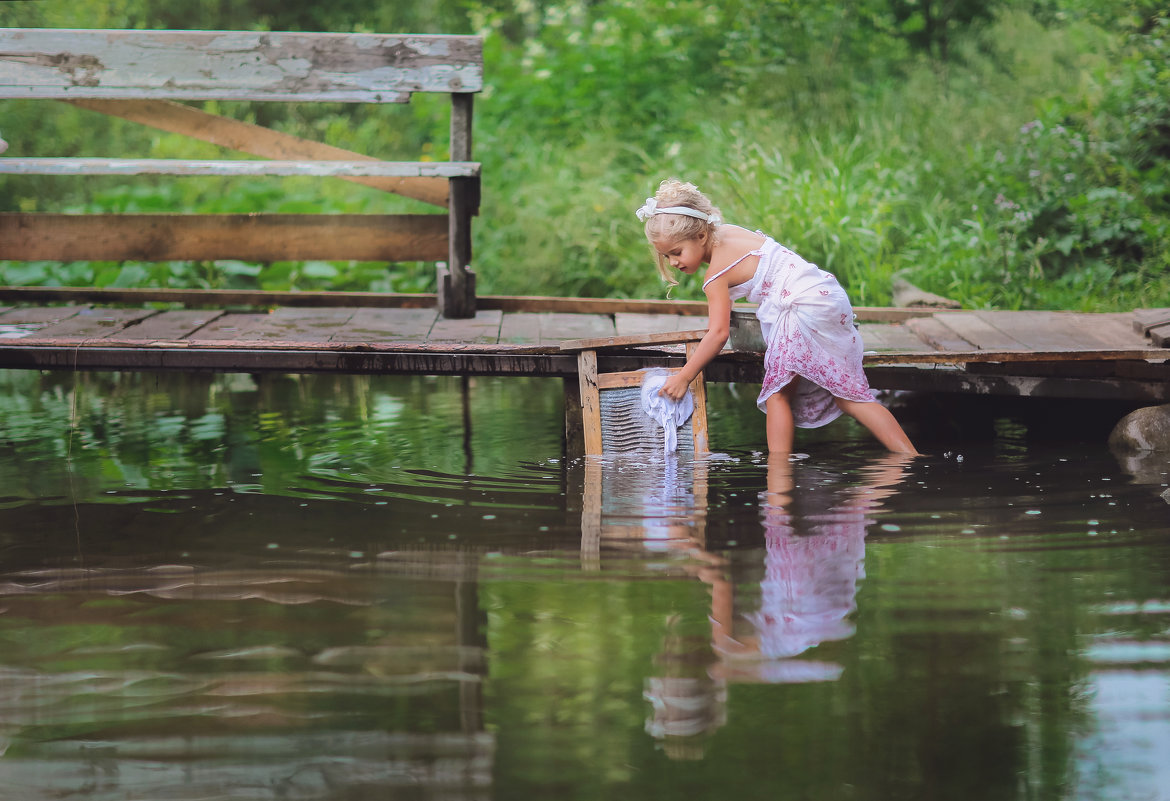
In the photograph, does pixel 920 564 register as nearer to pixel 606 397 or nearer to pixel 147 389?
pixel 606 397

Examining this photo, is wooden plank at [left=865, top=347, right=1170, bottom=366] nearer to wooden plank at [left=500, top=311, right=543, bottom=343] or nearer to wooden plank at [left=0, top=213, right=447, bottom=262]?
wooden plank at [left=500, top=311, right=543, bottom=343]

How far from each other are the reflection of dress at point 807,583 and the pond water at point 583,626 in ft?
0.05

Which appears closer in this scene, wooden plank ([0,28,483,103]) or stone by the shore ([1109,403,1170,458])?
stone by the shore ([1109,403,1170,458])

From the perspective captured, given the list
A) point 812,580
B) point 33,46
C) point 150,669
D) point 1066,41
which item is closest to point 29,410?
point 33,46

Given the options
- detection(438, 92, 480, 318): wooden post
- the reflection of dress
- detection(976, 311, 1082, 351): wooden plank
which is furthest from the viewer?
detection(438, 92, 480, 318): wooden post

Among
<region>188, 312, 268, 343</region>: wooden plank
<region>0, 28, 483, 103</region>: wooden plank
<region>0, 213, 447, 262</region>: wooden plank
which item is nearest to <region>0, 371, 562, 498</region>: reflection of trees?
<region>188, 312, 268, 343</region>: wooden plank

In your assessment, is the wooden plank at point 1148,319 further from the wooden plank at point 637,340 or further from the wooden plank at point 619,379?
the wooden plank at point 619,379

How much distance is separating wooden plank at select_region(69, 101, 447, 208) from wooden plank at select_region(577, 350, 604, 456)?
6.70 ft

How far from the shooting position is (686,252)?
518 centimetres

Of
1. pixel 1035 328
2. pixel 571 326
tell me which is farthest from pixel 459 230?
pixel 1035 328

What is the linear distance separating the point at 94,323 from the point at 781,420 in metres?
3.45

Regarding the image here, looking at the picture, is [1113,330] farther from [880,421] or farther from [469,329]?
[469,329]

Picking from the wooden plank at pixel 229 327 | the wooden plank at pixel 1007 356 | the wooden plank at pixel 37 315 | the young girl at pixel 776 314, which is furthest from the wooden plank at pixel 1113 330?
the wooden plank at pixel 37 315

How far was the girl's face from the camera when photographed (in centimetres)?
517
